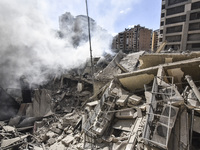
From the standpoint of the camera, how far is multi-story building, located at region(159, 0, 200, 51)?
18.5 metres

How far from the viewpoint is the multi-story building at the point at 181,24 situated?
60.7 feet

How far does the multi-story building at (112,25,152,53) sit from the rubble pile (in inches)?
1157

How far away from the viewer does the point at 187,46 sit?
1977 cm

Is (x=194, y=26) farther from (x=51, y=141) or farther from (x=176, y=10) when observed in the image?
(x=51, y=141)

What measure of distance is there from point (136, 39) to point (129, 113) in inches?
1441

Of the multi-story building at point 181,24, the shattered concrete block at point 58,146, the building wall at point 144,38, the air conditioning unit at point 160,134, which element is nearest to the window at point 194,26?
the multi-story building at point 181,24

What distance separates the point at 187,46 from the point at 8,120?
2561 centimetres

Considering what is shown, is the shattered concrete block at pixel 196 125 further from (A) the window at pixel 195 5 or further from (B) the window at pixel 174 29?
(A) the window at pixel 195 5

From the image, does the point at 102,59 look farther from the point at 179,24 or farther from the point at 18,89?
the point at 179,24

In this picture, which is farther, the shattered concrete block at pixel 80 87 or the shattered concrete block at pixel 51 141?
the shattered concrete block at pixel 80 87

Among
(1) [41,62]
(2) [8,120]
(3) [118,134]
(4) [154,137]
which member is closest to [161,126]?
(4) [154,137]

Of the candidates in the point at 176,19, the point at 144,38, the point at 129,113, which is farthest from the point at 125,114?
the point at 144,38

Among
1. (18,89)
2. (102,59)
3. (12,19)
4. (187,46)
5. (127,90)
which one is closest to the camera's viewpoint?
(127,90)

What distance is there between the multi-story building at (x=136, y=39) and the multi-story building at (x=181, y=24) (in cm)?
1358
